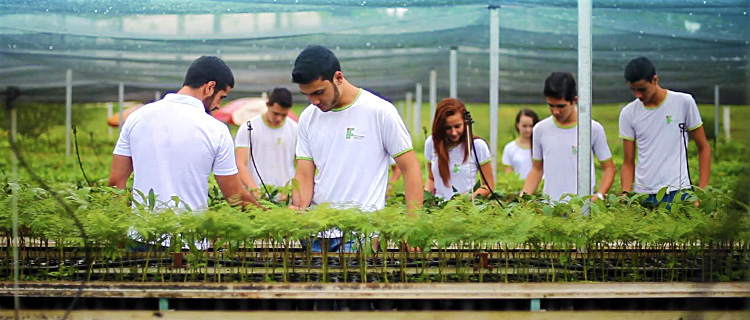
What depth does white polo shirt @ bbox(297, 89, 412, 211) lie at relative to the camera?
389 centimetres

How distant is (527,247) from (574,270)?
8.3 inches

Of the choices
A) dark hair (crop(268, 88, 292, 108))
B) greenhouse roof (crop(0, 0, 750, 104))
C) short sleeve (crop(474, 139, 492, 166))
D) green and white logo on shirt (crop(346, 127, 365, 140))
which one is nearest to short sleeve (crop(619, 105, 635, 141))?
short sleeve (crop(474, 139, 492, 166))

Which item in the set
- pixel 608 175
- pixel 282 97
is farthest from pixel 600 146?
pixel 282 97

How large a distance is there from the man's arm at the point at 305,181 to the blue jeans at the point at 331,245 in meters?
0.51

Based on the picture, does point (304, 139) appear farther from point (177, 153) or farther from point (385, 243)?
point (385, 243)

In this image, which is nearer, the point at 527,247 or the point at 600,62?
the point at 527,247

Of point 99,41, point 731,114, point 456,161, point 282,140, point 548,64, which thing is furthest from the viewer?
point 731,114

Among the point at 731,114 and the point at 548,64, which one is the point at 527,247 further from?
the point at 731,114

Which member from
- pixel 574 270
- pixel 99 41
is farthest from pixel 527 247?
pixel 99 41

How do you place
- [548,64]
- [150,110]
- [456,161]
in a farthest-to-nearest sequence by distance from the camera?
1. [548,64]
2. [456,161]
3. [150,110]

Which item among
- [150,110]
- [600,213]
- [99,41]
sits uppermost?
[99,41]

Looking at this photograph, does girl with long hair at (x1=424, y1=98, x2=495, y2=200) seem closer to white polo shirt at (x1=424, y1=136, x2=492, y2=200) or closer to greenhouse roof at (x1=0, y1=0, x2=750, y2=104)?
white polo shirt at (x1=424, y1=136, x2=492, y2=200)

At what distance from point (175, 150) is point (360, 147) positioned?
82 centimetres

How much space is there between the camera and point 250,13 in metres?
6.85
